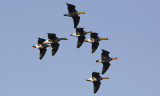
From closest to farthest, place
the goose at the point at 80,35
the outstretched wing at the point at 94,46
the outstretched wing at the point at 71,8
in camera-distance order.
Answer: the outstretched wing at the point at 71,8
the goose at the point at 80,35
the outstretched wing at the point at 94,46

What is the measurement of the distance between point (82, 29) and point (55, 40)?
738 centimetres

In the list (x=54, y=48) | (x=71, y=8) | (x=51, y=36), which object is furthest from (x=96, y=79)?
(x=71, y=8)

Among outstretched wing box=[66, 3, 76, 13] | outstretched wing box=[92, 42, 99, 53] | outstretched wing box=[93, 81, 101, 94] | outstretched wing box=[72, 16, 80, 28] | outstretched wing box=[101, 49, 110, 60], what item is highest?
outstretched wing box=[66, 3, 76, 13]

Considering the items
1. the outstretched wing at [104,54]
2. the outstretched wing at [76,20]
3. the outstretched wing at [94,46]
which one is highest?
the outstretched wing at [76,20]

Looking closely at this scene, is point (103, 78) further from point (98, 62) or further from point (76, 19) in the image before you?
point (76, 19)

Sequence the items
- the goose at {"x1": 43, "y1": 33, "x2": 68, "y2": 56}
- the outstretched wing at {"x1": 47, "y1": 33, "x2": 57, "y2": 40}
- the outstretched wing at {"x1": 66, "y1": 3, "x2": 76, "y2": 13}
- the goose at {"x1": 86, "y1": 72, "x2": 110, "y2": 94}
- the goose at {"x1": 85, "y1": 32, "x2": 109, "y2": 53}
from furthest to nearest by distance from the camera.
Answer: the goose at {"x1": 85, "y1": 32, "x2": 109, "y2": 53}, the goose at {"x1": 86, "y1": 72, "x2": 110, "y2": 94}, the goose at {"x1": 43, "y1": 33, "x2": 68, "y2": 56}, the outstretched wing at {"x1": 47, "y1": 33, "x2": 57, "y2": 40}, the outstretched wing at {"x1": 66, "y1": 3, "x2": 76, "y2": 13}

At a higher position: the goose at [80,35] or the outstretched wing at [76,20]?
the outstretched wing at [76,20]

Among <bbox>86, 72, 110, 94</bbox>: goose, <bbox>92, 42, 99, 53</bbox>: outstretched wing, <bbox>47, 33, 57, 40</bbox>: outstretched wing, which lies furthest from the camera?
<bbox>92, 42, 99, 53</bbox>: outstretched wing

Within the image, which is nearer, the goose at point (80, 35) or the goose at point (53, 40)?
the goose at point (53, 40)

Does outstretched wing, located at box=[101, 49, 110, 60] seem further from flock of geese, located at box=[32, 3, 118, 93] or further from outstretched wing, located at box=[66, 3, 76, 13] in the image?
outstretched wing, located at box=[66, 3, 76, 13]

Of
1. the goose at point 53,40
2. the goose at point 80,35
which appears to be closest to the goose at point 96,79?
the goose at point 80,35

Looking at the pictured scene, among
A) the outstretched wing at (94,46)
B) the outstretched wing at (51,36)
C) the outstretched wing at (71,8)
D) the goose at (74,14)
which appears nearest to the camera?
the outstretched wing at (71,8)

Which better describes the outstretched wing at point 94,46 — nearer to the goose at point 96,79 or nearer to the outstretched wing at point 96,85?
the goose at point 96,79

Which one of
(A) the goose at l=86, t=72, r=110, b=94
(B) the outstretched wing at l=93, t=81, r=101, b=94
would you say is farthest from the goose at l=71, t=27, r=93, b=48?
(B) the outstretched wing at l=93, t=81, r=101, b=94
